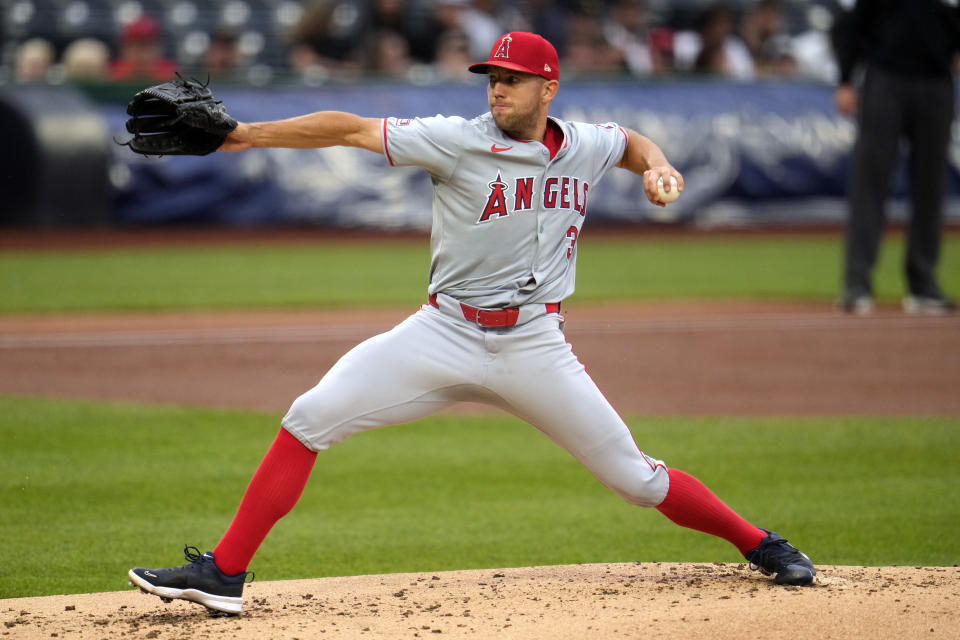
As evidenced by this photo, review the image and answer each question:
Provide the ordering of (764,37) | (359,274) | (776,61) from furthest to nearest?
1. (764,37)
2. (776,61)
3. (359,274)

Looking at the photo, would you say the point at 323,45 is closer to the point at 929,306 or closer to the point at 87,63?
the point at 87,63

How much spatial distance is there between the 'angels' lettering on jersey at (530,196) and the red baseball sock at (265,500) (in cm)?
90

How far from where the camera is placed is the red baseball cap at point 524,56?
159 inches

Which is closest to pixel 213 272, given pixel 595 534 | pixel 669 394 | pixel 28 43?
pixel 28 43

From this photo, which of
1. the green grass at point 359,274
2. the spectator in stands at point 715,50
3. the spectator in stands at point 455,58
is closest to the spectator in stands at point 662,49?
the spectator in stands at point 715,50

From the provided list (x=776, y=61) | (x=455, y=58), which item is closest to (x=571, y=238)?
(x=455, y=58)

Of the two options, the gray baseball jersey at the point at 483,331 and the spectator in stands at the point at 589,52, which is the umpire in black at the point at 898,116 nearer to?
the gray baseball jersey at the point at 483,331

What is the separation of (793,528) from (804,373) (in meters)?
3.61

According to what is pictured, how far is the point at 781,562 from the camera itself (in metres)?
4.35

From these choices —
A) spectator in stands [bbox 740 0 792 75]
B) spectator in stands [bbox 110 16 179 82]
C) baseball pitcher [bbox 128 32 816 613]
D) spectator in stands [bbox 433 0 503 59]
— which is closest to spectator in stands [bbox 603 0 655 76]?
spectator in stands [bbox 740 0 792 75]

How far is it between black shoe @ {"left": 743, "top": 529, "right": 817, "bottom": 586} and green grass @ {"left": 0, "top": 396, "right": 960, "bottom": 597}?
2.40 ft

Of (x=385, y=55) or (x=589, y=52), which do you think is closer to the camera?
(x=385, y=55)

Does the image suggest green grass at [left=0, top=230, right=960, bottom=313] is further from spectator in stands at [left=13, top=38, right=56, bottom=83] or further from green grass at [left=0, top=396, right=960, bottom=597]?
green grass at [left=0, top=396, right=960, bottom=597]

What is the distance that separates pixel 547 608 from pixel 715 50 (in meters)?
15.9
